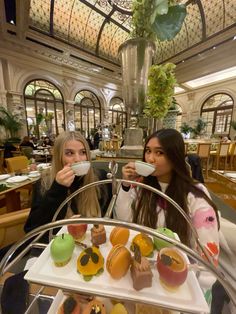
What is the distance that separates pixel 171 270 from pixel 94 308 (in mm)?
194

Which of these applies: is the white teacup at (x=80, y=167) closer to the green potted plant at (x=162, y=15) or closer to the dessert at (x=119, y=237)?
the dessert at (x=119, y=237)

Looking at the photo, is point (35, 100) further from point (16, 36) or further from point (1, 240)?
point (1, 240)

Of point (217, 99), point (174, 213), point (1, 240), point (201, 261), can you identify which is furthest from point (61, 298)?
point (217, 99)

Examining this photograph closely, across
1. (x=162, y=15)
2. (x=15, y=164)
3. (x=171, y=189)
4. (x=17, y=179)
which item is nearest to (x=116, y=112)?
(x=15, y=164)

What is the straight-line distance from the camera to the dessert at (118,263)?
0.36 meters

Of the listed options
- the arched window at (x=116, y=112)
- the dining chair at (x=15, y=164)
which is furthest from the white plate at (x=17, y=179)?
the arched window at (x=116, y=112)

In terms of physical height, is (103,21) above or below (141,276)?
above

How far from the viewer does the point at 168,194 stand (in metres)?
0.90

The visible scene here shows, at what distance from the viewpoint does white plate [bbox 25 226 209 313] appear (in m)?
0.32

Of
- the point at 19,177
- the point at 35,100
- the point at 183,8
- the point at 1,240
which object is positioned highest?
the point at 35,100

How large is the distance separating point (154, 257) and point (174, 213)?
0.41 metres

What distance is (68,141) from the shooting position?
1048 millimetres

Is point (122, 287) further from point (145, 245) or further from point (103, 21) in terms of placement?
point (103, 21)

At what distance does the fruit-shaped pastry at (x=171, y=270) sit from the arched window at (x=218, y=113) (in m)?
9.80
